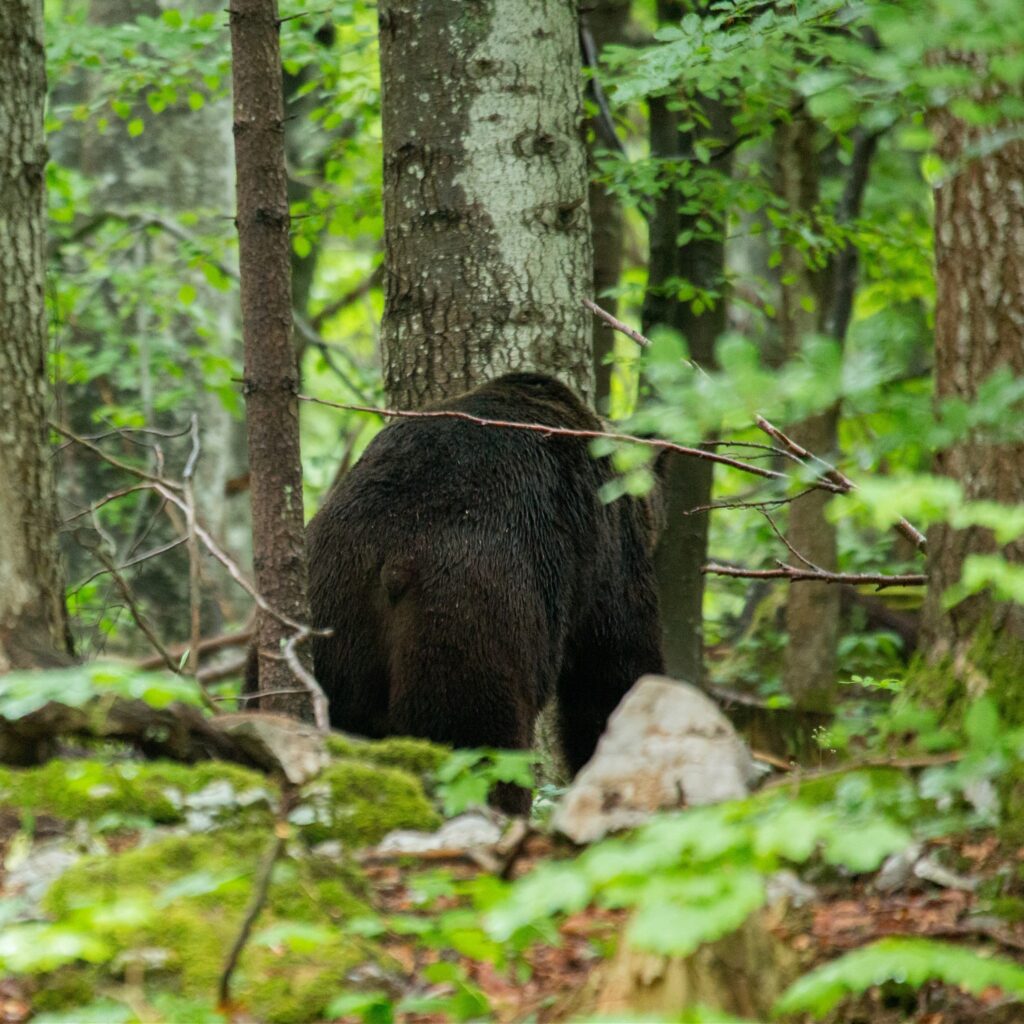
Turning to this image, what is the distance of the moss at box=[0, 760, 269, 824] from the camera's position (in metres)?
3.33

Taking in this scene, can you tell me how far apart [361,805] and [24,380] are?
6.00ft

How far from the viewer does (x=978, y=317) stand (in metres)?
3.18

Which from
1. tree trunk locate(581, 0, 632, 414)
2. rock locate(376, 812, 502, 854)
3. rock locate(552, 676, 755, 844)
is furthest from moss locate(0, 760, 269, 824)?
tree trunk locate(581, 0, 632, 414)

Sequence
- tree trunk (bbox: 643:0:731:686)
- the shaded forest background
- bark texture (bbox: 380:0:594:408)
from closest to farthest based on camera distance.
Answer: the shaded forest background, bark texture (bbox: 380:0:594:408), tree trunk (bbox: 643:0:731:686)

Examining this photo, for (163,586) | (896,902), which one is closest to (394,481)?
(896,902)

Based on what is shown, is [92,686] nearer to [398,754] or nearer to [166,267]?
[398,754]

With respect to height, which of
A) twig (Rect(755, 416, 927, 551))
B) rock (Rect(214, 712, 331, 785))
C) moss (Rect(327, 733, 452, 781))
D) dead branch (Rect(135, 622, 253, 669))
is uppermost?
twig (Rect(755, 416, 927, 551))

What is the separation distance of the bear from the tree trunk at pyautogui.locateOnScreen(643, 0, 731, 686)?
8.03ft

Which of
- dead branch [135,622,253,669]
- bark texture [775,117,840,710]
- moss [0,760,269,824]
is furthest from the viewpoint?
bark texture [775,117,840,710]

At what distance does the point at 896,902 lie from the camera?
297cm

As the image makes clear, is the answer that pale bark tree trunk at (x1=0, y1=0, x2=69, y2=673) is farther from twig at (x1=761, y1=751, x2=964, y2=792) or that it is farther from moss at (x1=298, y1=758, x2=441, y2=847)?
twig at (x1=761, y1=751, x2=964, y2=792)

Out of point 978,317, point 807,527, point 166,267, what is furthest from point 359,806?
point 166,267

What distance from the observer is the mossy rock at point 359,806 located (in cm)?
331

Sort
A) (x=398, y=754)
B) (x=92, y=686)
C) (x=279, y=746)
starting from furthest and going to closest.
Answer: (x=398, y=754) < (x=279, y=746) < (x=92, y=686)
